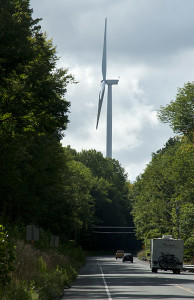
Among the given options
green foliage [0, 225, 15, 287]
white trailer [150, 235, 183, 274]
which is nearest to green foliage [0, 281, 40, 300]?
green foliage [0, 225, 15, 287]

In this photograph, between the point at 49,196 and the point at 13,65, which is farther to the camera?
the point at 49,196

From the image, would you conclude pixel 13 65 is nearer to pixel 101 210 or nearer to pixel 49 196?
pixel 49 196

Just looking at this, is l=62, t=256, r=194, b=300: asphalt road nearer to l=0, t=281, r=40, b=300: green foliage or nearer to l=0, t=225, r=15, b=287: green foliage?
l=0, t=281, r=40, b=300: green foliage

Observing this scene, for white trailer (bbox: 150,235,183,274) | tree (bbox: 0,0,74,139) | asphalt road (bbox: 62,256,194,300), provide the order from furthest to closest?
white trailer (bbox: 150,235,183,274) → tree (bbox: 0,0,74,139) → asphalt road (bbox: 62,256,194,300)

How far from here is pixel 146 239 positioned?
103m

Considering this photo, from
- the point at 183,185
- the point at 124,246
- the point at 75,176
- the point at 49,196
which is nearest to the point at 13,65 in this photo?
the point at 49,196

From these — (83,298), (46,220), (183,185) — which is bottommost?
(83,298)

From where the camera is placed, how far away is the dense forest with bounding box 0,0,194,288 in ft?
106

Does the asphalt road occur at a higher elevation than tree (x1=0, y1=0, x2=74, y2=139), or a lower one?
lower

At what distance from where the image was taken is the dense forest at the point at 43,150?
3219 centimetres

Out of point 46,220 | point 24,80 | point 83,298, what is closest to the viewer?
point 83,298

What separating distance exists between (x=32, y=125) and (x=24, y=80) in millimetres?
2887

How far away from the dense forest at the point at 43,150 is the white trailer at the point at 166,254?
9205 millimetres

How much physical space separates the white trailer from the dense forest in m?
9.20
